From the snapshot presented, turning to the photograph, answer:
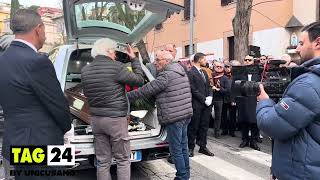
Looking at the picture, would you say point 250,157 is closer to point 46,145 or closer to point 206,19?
point 46,145

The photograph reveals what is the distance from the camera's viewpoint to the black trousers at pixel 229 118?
923 cm

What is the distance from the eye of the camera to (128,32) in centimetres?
648

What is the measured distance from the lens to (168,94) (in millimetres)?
5238

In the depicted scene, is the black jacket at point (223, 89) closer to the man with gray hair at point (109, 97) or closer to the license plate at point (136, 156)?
the license plate at point (136, 156)

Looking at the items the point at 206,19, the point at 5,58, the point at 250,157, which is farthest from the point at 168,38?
the point at 5,58

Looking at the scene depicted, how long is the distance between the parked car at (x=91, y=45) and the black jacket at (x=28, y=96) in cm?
182

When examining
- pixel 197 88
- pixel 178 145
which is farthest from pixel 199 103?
pixel 178 145

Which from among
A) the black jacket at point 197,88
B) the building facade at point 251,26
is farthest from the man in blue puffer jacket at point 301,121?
the building facade at point 251,26

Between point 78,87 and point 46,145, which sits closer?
point 46,145

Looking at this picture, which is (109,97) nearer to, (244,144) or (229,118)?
(244,144)

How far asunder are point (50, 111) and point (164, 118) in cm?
240

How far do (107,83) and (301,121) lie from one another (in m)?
2.50

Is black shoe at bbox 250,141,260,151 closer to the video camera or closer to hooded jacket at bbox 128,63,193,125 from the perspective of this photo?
the video camera

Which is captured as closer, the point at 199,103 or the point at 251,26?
the point at 199,103
